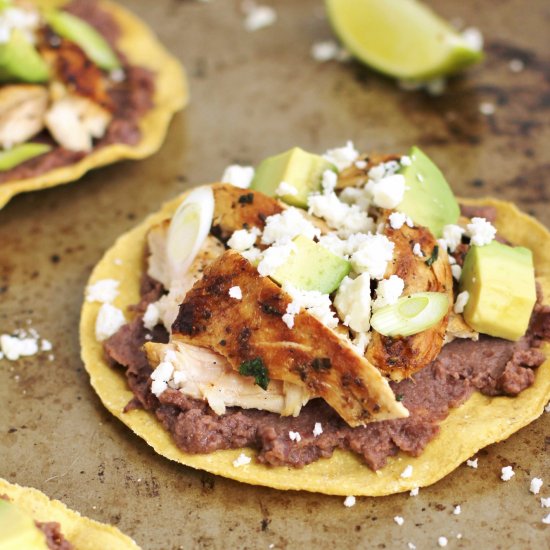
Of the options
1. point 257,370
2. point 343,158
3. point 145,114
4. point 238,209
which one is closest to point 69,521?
point 257,370

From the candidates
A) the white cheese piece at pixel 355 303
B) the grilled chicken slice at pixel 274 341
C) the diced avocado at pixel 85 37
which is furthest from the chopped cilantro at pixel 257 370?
the diced avocado at pixel 85 37

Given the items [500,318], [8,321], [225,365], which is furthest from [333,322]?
[8,321]

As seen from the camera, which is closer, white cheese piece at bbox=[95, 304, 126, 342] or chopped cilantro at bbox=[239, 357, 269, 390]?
chopped cilantro at bbox=[239, 357, 269, 390]

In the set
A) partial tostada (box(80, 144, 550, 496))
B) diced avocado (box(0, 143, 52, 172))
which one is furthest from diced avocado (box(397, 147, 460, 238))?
diced avocado (box(0, 143, 52, 172))

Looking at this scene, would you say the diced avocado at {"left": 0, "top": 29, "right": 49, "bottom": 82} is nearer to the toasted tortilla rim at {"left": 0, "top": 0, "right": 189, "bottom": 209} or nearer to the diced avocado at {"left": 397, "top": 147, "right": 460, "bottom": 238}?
the toasted tortilla rim at {"left": 0, "top": 0, "right": 189, "bottom": 209}

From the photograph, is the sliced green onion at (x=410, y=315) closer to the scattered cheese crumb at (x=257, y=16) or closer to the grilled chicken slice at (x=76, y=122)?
the grilled chicken slice at (x=76, y=122)

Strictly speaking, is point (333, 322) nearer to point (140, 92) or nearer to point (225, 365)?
point (225, 365)
